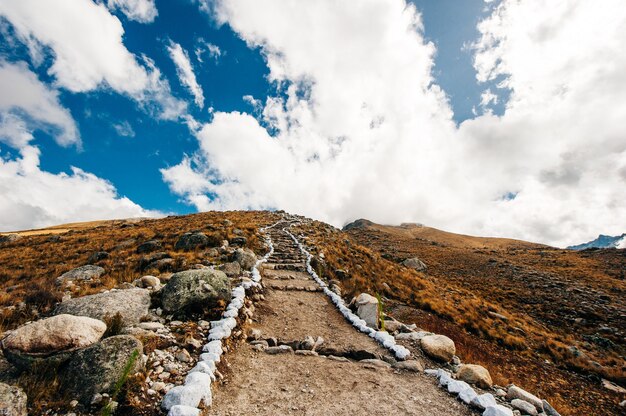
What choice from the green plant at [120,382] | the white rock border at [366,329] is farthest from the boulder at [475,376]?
the green plant at [120,382]

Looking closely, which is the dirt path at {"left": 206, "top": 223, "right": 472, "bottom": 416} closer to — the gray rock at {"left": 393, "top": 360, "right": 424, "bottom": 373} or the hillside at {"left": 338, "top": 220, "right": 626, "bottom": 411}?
the gray rock at {"left": 393, "top": 360, "right": 424, "bottom": 373}

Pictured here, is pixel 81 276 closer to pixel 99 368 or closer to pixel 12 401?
pixel 99 368

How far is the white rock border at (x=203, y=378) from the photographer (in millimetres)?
4561

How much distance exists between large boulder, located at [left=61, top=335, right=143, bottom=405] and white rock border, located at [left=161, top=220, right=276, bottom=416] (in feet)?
2.85

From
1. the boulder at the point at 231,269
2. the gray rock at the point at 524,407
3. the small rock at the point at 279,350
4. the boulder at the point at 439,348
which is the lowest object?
the gray rock at the point at 524,407

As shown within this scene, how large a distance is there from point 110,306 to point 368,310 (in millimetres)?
8242

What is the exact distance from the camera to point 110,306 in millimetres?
7242

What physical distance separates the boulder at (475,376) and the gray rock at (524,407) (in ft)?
2.24

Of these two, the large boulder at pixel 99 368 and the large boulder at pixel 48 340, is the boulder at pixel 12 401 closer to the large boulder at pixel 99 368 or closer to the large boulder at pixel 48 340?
the large boulder at pixel 99 368

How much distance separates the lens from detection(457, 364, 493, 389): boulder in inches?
273

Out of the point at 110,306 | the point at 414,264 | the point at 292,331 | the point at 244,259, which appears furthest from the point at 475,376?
the point at 414,264

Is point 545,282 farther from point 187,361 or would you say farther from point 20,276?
point 20,276

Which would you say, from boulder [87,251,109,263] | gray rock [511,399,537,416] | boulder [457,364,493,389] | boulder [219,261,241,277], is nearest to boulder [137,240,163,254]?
boulder [87,251,109,263]

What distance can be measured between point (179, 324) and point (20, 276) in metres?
15.1
